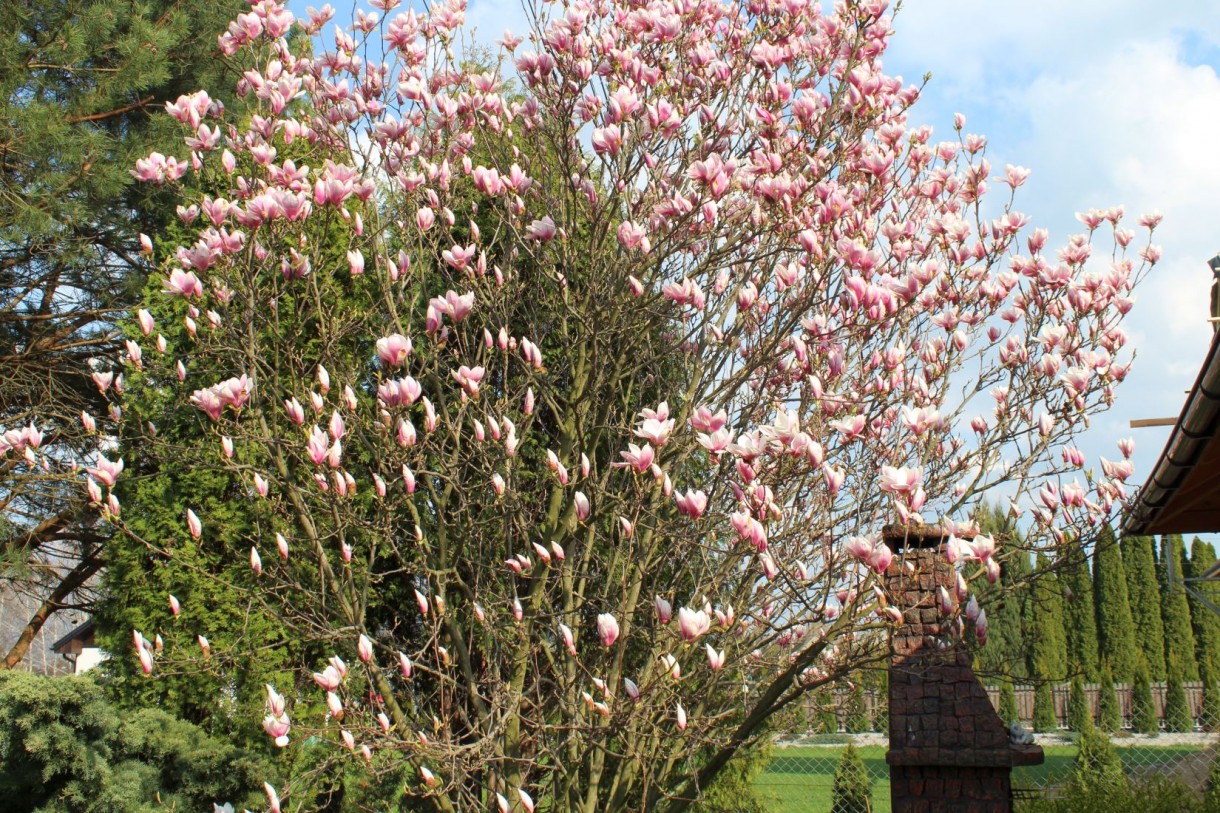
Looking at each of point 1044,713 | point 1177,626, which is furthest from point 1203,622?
point 1044,713

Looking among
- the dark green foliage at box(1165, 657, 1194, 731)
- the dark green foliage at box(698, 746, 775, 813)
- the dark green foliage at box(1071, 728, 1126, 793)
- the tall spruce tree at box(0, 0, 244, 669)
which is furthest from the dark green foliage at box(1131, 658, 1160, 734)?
the tall spruce tree at box(0, 0, 244, 669)

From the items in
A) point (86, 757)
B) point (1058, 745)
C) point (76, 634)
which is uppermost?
point (76, 634)

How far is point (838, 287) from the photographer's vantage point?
484cm

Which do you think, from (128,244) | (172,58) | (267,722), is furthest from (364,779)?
(172,58)

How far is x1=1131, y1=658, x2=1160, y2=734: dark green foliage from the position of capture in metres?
17.4

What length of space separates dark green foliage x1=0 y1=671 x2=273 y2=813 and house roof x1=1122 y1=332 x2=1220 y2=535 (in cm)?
460

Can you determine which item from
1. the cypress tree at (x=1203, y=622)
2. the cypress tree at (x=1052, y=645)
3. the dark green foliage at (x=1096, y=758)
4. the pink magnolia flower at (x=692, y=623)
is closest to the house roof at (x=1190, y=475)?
the pink magnolia flower at (x=692, y=623)

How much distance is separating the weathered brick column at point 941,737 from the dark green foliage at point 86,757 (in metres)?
3.48

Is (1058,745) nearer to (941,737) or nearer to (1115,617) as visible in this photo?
(1115,617)

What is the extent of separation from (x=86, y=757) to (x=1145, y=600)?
25.0 meters

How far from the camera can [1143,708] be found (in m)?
18.0

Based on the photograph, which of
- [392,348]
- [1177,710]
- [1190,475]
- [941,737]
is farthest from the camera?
[1177,710]

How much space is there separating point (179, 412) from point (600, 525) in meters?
2.78

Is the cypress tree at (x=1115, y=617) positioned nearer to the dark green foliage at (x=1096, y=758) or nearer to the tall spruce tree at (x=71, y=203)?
the dark green foliage at (x=1096, y=758)
